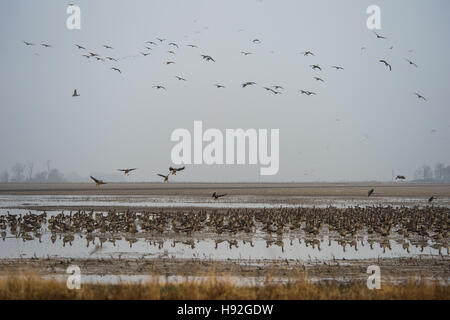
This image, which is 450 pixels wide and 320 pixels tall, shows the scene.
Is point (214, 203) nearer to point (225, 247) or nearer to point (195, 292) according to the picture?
point (225, 247)

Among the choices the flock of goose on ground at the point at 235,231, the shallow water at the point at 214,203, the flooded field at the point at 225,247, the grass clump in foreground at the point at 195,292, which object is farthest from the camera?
the shallow water at the point at 214,203

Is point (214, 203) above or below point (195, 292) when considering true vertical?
above

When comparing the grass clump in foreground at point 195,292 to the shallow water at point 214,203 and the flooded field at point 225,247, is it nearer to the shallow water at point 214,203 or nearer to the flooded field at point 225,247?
the flooded field at point 225,247

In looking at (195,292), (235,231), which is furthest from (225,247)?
(195,292)

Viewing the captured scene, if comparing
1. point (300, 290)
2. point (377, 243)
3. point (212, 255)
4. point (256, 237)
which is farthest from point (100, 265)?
point (377, 243)

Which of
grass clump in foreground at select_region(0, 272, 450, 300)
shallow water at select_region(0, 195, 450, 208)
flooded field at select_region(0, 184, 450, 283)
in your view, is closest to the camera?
grass clump in foreground at select_region(0, 272, 450, 300)

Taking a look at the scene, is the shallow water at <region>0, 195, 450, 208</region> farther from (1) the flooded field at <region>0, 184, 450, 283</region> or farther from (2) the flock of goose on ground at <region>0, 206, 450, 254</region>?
(2) the flock of goose on ground at <region>0, 206, 450, 254</region>

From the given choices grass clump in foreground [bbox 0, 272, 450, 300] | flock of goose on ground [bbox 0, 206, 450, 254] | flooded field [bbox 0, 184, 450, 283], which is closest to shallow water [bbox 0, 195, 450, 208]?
flooded field [bbox 0, 184, 450, 283]

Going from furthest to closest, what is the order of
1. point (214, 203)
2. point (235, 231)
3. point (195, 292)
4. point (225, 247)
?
1. point (214, 203)
2. point (235, 231)
3. point (225, 247)
4. point (195, 292)

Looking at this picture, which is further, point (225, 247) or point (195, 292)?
point (225, 247)

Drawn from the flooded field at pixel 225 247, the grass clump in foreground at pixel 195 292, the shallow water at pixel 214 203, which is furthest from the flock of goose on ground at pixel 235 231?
the shallow water at pixel 214 203

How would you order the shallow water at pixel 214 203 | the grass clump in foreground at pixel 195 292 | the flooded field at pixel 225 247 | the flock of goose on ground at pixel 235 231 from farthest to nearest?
the shallow water at pixel 214 203 → the flock of goose on ground at pixel 235 231 → the flooded field at pixel 225 247 → the grass clump in foreground at pixel 195 292

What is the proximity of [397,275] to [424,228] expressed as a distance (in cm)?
1539
